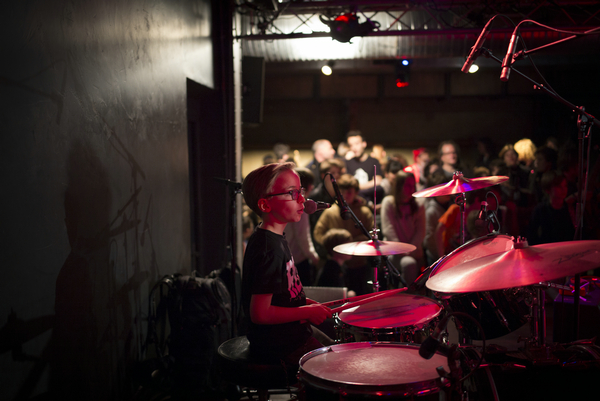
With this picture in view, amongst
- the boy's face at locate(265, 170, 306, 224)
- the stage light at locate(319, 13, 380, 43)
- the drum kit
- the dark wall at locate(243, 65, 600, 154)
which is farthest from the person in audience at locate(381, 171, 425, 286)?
the dark wall at locate(243, 65, 600, 154)

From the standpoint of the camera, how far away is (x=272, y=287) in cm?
192

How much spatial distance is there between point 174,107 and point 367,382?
2.89 m

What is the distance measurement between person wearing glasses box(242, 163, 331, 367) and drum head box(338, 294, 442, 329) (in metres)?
0.22

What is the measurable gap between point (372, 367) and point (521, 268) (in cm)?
59

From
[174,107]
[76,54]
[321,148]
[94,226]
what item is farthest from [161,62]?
[321,148]

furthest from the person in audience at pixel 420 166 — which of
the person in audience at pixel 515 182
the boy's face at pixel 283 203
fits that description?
the boy's face at pixel 283 203

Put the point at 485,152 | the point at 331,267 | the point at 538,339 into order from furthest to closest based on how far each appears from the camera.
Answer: the point at 485,152 < the point at 331,267 < the point at 538,339

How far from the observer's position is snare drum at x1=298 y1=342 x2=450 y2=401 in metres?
1.40

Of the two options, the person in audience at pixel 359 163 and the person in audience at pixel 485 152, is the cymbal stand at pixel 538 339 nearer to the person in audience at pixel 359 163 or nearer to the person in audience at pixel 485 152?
the person in audience at pixel 359 163

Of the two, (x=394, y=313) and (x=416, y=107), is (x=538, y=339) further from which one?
(x=416, y=107)

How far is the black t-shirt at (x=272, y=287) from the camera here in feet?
6.34

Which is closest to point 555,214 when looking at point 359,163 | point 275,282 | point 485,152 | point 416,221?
point 416,221

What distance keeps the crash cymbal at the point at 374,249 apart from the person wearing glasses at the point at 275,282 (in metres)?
0.68

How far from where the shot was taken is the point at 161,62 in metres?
3.47
